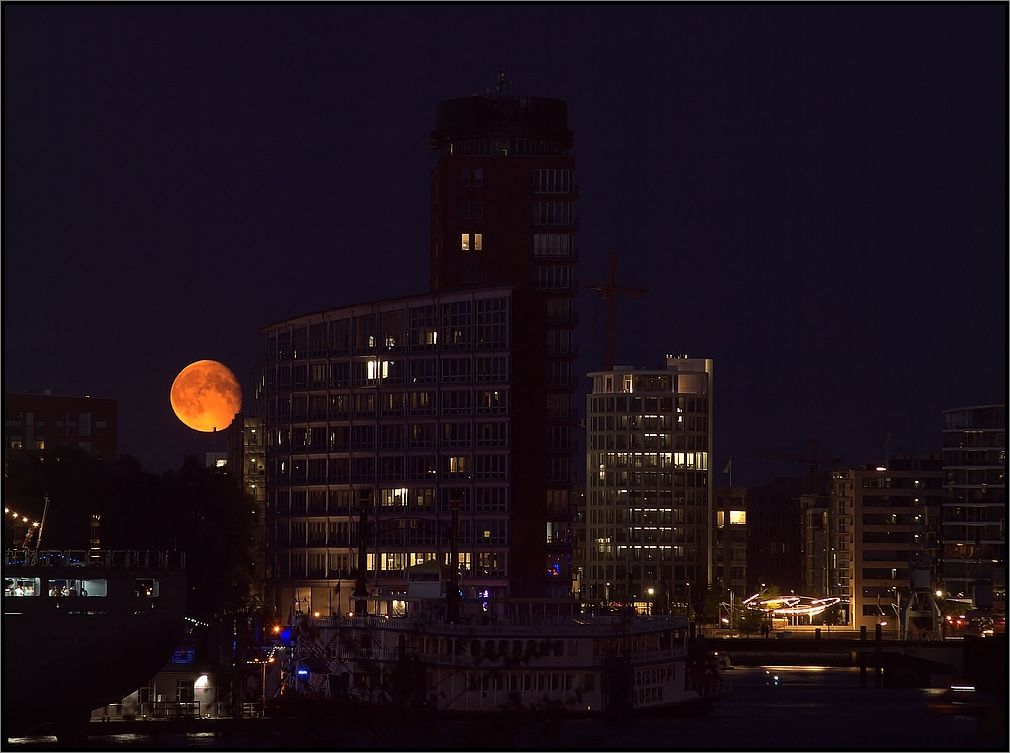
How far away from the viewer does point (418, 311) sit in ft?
634

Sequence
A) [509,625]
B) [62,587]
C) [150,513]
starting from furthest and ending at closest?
[150,513] → [509,625] → [62,587]

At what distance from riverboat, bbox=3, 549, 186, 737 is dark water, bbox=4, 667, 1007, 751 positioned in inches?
90.9

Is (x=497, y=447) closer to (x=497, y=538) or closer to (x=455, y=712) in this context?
(x=497, y=538)

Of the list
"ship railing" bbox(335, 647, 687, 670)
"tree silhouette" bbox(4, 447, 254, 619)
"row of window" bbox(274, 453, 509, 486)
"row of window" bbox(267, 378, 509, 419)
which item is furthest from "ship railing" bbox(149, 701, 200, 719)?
"row of window" bbox(267, 378, 509, 419)

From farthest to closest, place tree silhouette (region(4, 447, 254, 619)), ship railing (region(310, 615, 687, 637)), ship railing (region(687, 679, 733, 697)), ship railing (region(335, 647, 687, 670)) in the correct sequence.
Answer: tree silhouette (region(4, 447, 254, 619))
ship railing (region(687, 679, 733, 697))
ship railing (region(310, 615, 687, 637))
ship railing (region(335, 647, 687, 670))

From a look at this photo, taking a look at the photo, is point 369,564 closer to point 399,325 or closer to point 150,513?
point 399,325

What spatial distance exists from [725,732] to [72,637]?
4134 cm

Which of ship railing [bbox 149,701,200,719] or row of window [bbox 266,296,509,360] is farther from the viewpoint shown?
row of window [bbox 266,296,509,360]

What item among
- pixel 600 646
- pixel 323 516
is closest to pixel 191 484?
pixel 323 516

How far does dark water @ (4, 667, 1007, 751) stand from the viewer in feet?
343

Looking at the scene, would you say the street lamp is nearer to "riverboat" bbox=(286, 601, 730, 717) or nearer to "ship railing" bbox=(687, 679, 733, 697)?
"riverboat" bbox=(286, 601, 730, 717)

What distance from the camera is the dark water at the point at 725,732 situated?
343ft

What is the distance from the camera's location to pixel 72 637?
111m

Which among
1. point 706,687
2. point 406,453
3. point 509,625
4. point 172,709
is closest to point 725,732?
point 706,687
